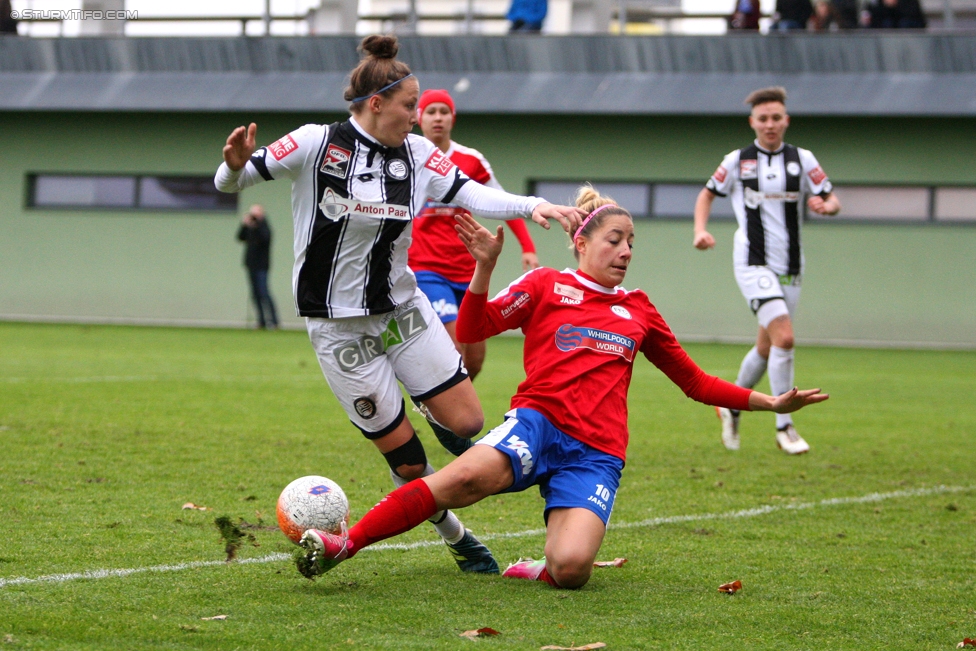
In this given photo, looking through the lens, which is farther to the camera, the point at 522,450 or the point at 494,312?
the point at 494,312

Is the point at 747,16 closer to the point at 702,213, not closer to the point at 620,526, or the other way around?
the point at 702,213

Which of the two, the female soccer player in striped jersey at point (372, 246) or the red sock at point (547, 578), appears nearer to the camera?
the red sock at point (547, 578)

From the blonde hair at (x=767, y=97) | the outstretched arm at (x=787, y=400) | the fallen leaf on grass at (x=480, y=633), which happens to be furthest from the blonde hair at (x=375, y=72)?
the blonde hair at (x=767, y=97)

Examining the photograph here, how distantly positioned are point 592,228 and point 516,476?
1.04 metres

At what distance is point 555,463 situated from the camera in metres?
4.62

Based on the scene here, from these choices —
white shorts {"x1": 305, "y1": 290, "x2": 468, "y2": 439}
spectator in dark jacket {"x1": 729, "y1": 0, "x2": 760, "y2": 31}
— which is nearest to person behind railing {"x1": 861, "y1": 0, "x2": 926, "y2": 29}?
spectator in dark jacket {"x1": 729, "y1": 0, "x2": 760, "y2": 31}

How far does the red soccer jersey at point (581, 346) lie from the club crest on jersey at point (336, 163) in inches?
28.1

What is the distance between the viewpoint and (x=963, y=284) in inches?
835

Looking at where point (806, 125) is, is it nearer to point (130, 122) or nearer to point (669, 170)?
point (669, 170)

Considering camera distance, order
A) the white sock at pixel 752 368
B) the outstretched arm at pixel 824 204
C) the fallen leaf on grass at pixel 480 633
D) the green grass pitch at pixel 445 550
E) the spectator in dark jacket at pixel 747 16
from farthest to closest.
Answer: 1. the spectator in dark jacket at pixel 747 16
2. the white sock at pixel 752 368
3. the outstretched arm at pixel 824 204
4. the green grass pitch at pixel 445 550
5. the fallen leaf on grass at pixel 480 633

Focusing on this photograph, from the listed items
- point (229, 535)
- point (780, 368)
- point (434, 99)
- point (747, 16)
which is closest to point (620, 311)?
point (229, 535)

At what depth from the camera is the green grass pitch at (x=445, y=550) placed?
372 cm

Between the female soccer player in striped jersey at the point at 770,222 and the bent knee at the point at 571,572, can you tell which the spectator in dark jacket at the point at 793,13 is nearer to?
the female soccer player in striped jersey at the point at 770,222

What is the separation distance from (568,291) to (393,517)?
1.20 metres
